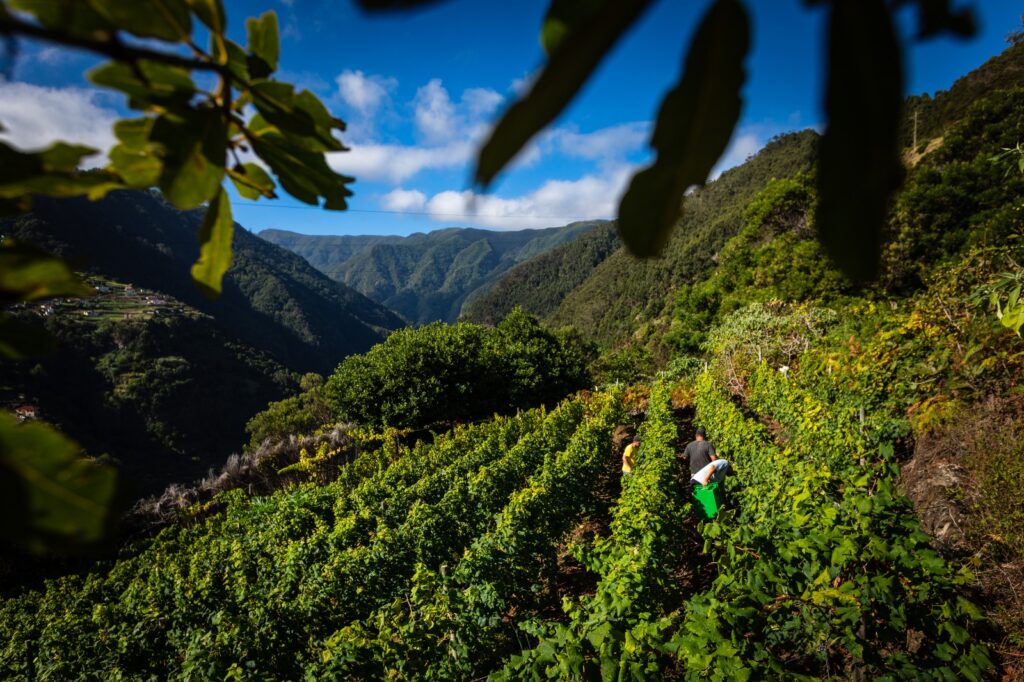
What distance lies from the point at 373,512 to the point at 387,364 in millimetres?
10540

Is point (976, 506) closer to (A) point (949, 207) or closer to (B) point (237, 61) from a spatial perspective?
(B) point (237, 61)

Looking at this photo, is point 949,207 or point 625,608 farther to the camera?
point 949,207

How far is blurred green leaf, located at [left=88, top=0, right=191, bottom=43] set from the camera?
0.30m

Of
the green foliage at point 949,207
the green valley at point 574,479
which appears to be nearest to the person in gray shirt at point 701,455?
the green valley at point 574,479

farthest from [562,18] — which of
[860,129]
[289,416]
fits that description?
[289,416]

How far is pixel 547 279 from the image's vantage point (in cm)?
11044

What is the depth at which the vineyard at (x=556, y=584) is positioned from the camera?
261cm

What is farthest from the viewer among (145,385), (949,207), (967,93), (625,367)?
(145,385)

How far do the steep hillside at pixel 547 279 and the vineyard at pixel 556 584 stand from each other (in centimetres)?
9095

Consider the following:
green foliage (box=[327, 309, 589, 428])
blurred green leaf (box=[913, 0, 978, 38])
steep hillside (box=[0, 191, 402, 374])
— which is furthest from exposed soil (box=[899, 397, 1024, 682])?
steep hillside (box=[0, 191, 402, 374])

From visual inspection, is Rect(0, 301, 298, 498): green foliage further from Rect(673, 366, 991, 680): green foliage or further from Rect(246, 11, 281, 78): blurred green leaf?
Rect(246, 11, 281, 78): blurred green leaf

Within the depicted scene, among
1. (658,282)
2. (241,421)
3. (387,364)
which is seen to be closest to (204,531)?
(387,364)

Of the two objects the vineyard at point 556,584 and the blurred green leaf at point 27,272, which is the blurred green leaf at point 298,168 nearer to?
the blurred green leaf at point 27,272

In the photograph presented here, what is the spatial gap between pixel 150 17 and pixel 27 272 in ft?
0.66
